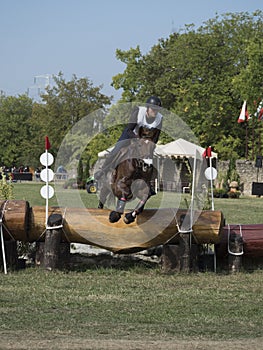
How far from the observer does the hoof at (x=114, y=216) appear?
1140 cm

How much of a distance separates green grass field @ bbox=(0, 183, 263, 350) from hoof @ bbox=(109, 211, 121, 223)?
Result: 91cm

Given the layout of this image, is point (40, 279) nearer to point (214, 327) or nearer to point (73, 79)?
point (214, 327)

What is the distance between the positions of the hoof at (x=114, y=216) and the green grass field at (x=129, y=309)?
911mm

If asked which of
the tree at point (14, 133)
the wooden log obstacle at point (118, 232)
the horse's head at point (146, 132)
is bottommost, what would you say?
the wooden log obstacle at point (118, 232)

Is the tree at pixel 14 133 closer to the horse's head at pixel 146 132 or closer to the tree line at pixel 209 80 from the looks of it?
the tree line at pixel 209 80

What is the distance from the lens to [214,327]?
26.3 ft

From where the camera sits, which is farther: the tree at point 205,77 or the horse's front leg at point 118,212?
the tree at point 205,77

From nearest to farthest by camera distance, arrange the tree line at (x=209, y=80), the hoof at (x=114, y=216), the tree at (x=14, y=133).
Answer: the hoof at (x=114, y=216)
the tree line at (x=209, y=80)
the tree at (x=14, y=133)

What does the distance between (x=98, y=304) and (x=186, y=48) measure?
57.2m

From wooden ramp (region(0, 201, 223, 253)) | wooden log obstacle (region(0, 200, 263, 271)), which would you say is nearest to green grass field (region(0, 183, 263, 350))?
wooden log obstacle (region(0, 200, 263, 271))

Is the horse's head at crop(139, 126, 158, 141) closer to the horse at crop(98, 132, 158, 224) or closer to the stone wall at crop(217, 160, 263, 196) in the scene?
the horse at crop(98, 132, 158, 224)

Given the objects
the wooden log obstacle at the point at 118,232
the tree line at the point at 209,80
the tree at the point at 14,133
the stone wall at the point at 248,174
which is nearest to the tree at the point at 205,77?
the tree line at the point at 209,80

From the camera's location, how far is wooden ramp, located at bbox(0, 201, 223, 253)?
11.8 m

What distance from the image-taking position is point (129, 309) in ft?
29.7
